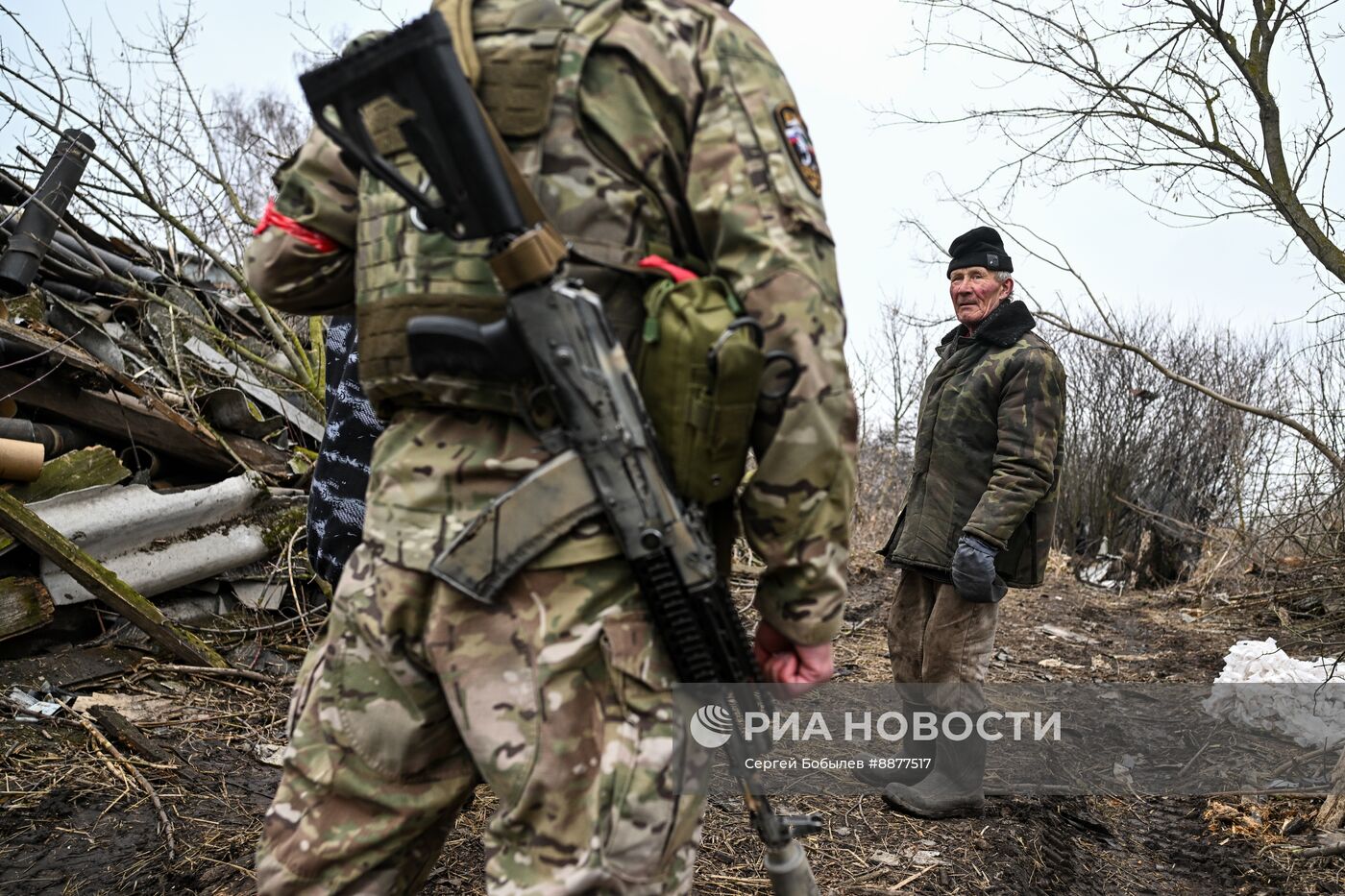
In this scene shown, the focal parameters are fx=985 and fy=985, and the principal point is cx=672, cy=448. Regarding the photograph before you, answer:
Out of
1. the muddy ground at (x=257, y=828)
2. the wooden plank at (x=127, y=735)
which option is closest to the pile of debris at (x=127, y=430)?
the muddy ground at (x=257, y=828)

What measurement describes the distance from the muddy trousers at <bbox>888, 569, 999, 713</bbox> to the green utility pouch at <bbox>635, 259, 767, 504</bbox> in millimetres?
2261

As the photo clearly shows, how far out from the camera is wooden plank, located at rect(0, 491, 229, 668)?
3.73 meters

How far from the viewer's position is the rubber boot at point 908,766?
150 inches

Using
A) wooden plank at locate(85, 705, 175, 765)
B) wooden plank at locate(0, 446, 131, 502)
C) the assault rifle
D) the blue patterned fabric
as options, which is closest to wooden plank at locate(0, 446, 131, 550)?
wooden plank at locate(0, 446, 131, 502)

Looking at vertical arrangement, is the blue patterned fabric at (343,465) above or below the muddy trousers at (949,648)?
above

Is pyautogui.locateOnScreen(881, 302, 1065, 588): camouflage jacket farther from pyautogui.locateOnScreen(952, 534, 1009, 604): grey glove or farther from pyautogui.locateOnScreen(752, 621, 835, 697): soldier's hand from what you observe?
pyautogui.locateOnScreen(752, 621, 835, 697): soldier's hand

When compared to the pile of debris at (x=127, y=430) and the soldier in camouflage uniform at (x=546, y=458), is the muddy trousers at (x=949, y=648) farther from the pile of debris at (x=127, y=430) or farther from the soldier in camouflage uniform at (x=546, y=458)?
the pile of debris at (x=127, y=430)

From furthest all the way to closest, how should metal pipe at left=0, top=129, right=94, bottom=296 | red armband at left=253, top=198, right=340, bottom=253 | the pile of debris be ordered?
metal pipe at left=0, top=129, right=94, bottom=296 < the pile of debris < red armband at left=253, top=198, right=340, bottom=253

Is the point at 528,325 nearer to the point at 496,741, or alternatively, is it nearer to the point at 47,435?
the point at 496,741

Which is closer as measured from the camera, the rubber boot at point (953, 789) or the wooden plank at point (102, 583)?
the rubber boot at point (953, 789)

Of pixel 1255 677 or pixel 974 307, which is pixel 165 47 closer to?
pixel 974 307

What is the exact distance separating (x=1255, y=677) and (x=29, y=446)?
5528mm

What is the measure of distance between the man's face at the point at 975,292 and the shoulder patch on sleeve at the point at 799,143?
2287mm

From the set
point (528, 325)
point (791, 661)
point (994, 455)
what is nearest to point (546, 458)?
point (528, 325)
